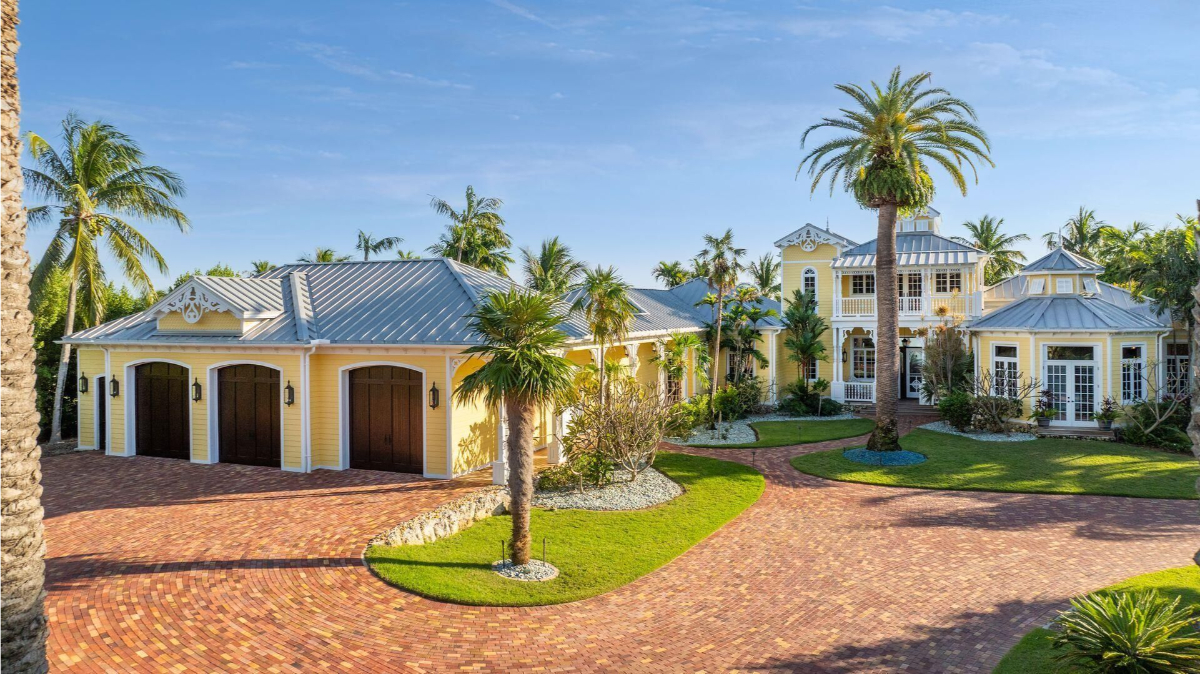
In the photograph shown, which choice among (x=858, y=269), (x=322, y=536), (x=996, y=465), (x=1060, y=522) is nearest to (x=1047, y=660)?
(x=1060, y=522)

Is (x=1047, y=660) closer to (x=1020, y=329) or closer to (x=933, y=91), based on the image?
(x=933, y=91)

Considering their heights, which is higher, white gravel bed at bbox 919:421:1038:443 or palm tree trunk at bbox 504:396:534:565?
palm tree trunk at bbox 504:396:534:565

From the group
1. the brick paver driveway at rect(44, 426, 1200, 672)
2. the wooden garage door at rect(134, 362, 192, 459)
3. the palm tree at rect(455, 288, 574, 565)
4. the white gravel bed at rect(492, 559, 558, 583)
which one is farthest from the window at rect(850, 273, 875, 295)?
the wooden garage door at rect(134, 362, 192, 459)

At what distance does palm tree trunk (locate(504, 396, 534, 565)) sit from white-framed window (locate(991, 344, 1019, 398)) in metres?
20.1

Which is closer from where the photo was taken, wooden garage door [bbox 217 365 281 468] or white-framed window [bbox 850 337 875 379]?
wooden garage door [bbox 217 365 281 468]

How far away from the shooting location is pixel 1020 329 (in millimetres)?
23703

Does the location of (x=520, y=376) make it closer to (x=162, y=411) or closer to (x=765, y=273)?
(x=162, y=411)

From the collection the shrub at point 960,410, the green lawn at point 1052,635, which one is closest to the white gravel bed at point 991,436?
the shrub at point 960,410

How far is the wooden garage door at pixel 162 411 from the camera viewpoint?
18031mm

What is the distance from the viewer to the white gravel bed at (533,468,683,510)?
14.6m

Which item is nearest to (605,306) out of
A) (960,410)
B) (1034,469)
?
(1034,469)

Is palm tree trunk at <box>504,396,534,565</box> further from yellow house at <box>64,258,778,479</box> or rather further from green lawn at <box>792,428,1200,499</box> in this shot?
green lawn at <box>792,428,1200,499</box>

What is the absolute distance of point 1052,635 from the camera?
327 inches

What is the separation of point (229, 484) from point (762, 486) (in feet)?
40.6
